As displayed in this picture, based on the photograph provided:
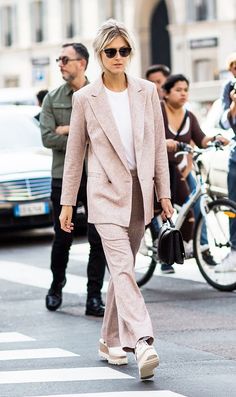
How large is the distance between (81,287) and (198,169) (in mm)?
1538

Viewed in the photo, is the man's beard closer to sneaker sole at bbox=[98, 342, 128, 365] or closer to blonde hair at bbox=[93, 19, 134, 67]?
blonde hair at bbox=[93, 19, 134, 67]

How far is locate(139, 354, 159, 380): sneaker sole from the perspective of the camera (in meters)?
7.47

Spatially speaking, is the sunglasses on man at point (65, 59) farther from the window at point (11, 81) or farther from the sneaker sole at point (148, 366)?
the window at point (11, 81)

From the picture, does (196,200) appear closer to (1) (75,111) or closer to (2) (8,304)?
(2) (8,304)

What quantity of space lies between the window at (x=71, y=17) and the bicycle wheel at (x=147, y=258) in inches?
2005

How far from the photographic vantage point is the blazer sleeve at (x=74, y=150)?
802 centimetres

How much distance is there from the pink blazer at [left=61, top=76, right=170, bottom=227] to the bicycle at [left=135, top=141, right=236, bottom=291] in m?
3.18

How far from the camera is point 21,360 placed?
27.3 ft

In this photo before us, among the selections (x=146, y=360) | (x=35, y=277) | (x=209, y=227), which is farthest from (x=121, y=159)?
(x=35, y=277)

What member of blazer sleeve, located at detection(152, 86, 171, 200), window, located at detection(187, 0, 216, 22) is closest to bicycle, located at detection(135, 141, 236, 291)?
blazer sleeve, located at detection(152, 86, 171, 200)

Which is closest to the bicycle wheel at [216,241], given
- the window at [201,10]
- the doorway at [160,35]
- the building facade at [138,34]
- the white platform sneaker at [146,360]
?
the white platform sneaker at [146,360]

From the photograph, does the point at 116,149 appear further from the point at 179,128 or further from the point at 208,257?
the point at 179,128

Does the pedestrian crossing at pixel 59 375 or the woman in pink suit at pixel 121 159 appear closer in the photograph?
the pedestrian crossing at pixel 59 375

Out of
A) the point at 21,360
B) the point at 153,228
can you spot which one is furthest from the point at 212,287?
the point at 21,360
